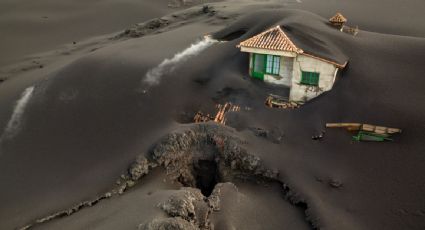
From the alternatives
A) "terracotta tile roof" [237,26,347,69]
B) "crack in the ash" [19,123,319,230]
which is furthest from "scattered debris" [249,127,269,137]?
"terracotta tile roof" [237,26,347,69]

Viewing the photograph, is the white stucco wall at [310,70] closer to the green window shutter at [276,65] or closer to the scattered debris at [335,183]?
the green window shutter at [276,65]

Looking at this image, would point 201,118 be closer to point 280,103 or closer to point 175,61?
point 280,103

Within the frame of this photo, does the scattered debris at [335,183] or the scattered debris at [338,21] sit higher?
the scattered debris at [338,21]

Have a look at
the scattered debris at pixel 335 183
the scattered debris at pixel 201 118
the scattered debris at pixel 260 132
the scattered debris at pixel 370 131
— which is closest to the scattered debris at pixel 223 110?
the scattered debris at pixel 201 118

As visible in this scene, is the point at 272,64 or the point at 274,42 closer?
the point at 274,42

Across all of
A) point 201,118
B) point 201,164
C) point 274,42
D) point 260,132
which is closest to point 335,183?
point 260,132
